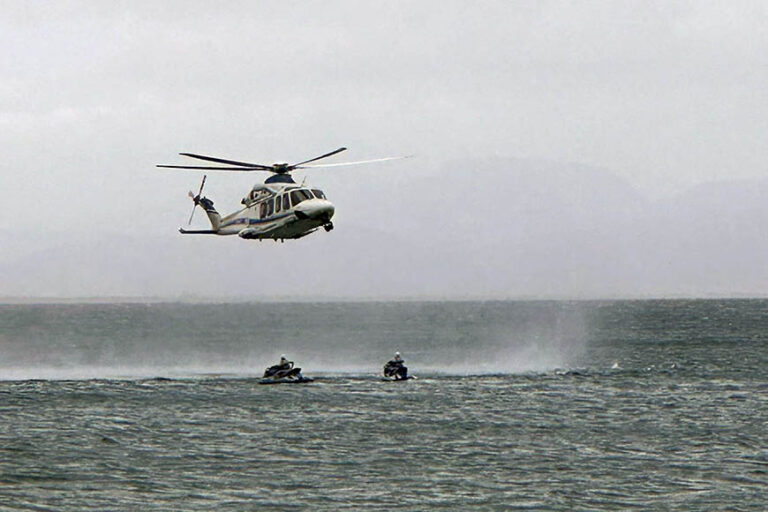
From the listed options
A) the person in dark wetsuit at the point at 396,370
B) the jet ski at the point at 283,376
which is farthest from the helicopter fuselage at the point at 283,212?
the person in dark wetsuit at the point at 396,370

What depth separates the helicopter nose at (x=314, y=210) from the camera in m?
52.2

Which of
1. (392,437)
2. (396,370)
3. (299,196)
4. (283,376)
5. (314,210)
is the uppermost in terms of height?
(299,196)

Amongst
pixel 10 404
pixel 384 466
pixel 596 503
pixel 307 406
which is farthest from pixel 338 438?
pixel 10 404

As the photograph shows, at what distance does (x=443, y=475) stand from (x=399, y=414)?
20.0 metres

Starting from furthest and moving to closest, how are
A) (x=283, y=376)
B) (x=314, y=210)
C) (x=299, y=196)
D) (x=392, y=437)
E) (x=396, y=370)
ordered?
1. (x=396, y=370)
2. (x=283, y=376)
3. (x=392, y=437)
4. (x=299, y=196)
5. (x=314, y=210)

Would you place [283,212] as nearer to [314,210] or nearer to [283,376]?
[314,210]

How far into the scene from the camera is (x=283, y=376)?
8581 cm

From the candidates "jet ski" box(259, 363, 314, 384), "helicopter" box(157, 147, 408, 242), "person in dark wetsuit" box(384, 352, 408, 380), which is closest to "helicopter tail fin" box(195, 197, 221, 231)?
"helicopter" box(157, 147, 408, 242)

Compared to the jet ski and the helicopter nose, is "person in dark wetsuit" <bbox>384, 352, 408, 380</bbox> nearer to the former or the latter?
the jet ski

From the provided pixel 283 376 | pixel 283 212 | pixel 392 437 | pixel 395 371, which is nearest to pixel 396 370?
pixel 395 371

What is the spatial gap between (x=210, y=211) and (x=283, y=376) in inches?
1083

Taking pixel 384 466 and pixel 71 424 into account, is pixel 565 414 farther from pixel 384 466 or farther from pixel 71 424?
pixel 71 424

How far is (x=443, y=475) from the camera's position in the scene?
47.7 m

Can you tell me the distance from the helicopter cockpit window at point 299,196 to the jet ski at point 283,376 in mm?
34688
